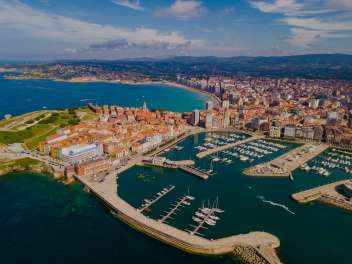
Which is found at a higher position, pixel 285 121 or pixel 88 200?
pixel 285 121

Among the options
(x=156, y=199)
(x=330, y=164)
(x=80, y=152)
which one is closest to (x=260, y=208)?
(x=156, y=199)

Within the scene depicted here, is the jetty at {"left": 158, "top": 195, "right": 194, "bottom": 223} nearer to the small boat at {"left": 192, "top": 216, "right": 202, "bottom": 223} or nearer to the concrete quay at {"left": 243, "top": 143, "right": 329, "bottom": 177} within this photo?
the small boat at {"left": 192, "top": 216, "right": 202, "bottom": 223}

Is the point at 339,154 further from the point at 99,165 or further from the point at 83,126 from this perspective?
the point at 83,126

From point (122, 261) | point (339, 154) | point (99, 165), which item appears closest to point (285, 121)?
point (339, 154)

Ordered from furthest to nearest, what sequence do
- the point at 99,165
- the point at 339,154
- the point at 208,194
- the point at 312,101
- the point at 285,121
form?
the point at 312,101 < the point at 285,121 < the point at 339,154 < the point at 99,165 < the point at 208,194

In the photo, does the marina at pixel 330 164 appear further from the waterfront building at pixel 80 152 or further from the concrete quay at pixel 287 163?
the waterfront building at pixel 80 152

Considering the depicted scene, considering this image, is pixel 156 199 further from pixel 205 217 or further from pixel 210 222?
pixel 210 222
